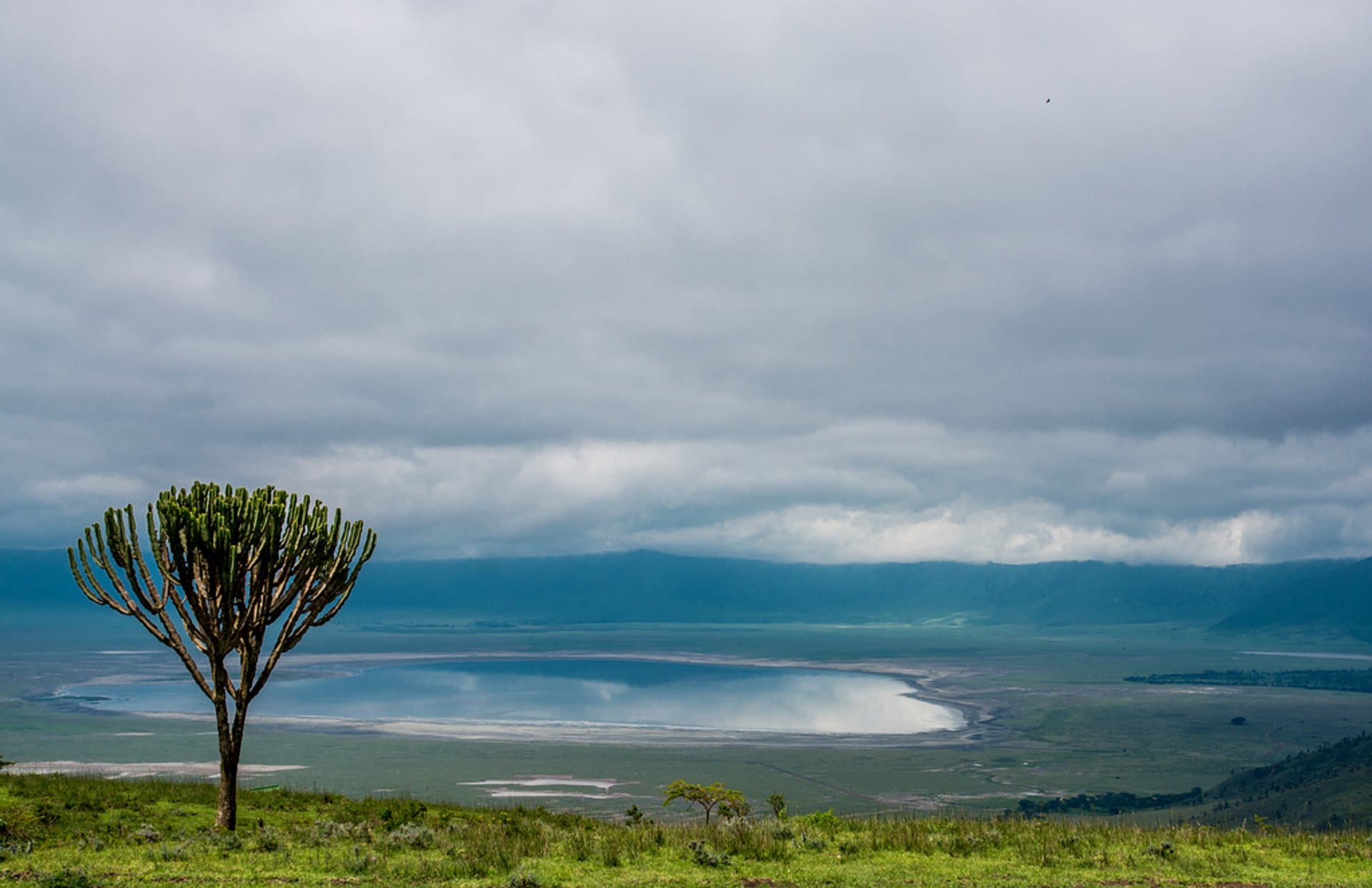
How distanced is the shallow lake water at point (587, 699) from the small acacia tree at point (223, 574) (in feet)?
302

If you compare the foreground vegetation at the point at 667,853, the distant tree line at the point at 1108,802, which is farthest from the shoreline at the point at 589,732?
the foreground vegetation at the point at 667,853

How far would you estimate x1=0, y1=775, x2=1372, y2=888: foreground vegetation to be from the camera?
1312 cm

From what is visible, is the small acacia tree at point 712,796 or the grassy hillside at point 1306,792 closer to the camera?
the small acacia tree at point 712,796

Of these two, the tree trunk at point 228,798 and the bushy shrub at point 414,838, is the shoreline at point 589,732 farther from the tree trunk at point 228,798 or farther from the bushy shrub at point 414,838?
the bushy shrub at point 414,838

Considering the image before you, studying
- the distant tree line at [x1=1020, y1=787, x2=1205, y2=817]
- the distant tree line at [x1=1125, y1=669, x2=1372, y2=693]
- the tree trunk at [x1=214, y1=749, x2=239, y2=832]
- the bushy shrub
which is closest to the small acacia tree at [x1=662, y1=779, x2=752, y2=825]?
the bushy shrub

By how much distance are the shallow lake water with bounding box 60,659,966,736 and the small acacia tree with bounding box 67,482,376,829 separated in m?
92.1

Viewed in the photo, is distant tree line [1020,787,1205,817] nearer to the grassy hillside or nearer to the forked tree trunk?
the grassy hillside

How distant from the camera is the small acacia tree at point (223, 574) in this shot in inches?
737

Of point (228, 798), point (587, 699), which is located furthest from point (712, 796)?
point (587, 699)

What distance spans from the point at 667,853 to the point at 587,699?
431 feet

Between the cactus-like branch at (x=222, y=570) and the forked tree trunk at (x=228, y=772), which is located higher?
the cactus-like branch at (x=222, y=570)

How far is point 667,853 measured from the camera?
48.6 ft

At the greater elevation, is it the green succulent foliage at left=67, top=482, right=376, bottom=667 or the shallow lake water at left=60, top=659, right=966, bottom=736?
the green succulent foliage at left=67, top=482, right=376, bottom=667

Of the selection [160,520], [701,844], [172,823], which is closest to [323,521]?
[160,520]
